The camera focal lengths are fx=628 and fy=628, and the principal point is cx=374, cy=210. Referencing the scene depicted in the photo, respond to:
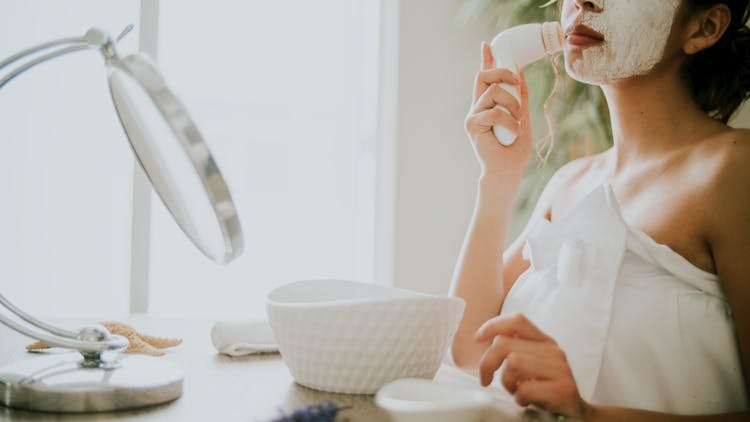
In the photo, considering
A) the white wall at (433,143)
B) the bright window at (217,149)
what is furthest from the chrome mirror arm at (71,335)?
the white wall at (433,143)

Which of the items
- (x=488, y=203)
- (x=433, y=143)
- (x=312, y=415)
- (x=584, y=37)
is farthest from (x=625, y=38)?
(x=433, y=143)

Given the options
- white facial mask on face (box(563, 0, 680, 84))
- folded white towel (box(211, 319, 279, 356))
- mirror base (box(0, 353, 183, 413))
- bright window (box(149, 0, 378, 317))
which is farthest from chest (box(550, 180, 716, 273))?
bright window (box(149, 0, 378, 317))

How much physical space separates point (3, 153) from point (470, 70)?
1.78 metres

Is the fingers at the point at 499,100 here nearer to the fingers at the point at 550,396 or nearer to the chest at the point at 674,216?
the chest at the point at 674,216

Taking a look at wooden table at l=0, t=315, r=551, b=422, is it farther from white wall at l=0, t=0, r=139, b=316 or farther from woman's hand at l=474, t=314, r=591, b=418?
white wall at l=0, t=0, r=139, b=316

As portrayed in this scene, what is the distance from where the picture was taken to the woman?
689 mm

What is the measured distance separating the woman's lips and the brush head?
31 millimetres

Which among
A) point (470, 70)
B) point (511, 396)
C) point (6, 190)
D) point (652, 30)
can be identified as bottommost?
point (511, 396)

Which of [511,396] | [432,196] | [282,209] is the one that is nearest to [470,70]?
[432,196]

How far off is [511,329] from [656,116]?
490 mm

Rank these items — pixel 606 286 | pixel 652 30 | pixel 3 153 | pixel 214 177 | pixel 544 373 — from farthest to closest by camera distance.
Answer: pixel 3 153 < pixel 652 30 < pixel 606 286 < pixel 544 373 < pixel 214 177

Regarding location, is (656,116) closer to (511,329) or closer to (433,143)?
(511,329)

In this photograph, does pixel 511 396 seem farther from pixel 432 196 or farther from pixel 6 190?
pixel 6 190

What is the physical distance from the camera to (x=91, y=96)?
7.68 ft
